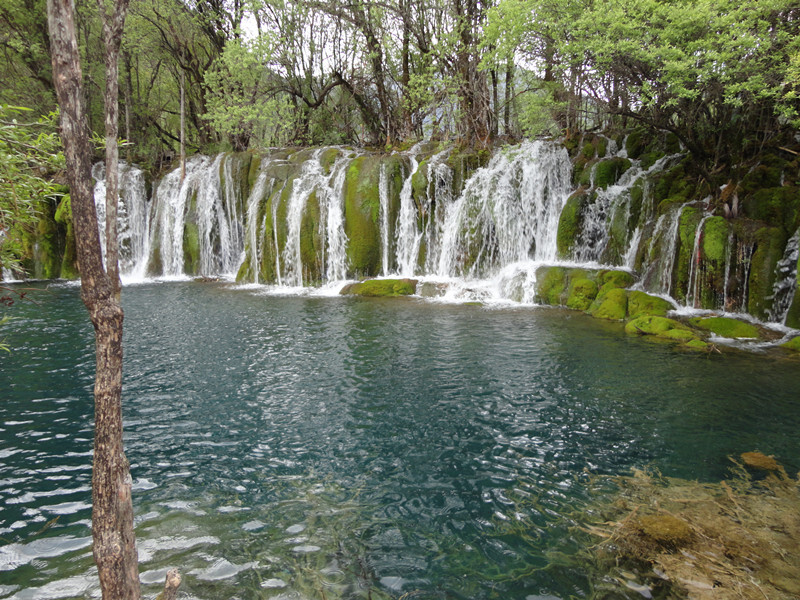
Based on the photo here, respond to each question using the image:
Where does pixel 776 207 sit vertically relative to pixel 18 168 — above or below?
above

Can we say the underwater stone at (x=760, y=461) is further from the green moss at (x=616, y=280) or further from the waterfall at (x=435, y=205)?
the waterfall at (x=435, y=205)

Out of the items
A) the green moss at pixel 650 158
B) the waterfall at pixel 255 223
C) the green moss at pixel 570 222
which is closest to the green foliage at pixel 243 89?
the waterfall at pixel 255 223

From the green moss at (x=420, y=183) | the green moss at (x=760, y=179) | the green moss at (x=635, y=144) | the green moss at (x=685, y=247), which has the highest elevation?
the green moss at (x=635, y=144)

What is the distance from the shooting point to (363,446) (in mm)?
7078

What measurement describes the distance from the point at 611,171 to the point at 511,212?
4.20 metres

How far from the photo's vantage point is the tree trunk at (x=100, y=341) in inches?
110

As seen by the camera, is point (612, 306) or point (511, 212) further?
point (511, 212)

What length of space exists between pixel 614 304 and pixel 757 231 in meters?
4.27

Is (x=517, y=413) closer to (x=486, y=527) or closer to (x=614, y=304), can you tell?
(x=486, y=527)

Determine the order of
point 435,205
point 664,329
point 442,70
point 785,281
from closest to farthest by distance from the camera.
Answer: point 785,281 → point 664,329 → point 435,205 → point 442,70

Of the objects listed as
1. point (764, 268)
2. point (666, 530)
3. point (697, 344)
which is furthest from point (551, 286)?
point (666, 530)

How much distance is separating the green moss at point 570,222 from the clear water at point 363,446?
6.04m

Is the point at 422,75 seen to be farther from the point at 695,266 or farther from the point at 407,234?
the point at 695,266

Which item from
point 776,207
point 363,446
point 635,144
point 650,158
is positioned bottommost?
point 363,446
